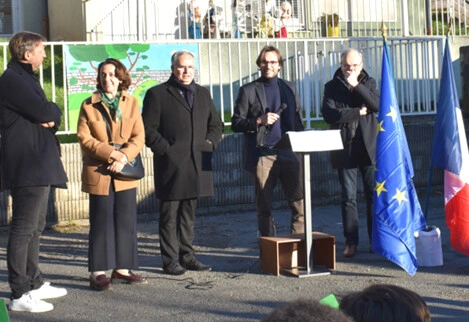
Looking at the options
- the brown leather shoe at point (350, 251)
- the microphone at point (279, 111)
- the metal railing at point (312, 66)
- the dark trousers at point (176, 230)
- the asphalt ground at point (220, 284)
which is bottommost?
the asphalt ground at point (220, 284)

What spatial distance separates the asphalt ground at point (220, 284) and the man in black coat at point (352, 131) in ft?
1.41

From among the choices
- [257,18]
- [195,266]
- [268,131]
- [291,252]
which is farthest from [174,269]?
[257,18]

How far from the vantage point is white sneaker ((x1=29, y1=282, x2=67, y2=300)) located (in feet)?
22.3

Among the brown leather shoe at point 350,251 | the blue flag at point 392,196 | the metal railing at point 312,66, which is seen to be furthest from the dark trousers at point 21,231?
the metal railing at point 312,66

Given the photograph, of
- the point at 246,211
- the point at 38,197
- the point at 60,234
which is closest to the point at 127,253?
the point at 38,197

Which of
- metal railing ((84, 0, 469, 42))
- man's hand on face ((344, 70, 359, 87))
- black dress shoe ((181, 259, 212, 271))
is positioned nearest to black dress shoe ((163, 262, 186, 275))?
black dress shoe ((181, 259, 212, 271))

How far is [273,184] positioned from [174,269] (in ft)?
4.01

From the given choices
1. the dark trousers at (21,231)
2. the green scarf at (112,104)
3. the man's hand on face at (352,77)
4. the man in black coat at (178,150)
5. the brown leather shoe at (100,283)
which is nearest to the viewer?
the dark trousers at (21,231)

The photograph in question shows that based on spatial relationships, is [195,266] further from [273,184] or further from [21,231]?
[21,231]

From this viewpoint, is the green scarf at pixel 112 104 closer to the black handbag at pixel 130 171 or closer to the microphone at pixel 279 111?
the black handbag at pixel 130 171

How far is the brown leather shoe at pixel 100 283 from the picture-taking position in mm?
7043

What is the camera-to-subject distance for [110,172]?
7098mm

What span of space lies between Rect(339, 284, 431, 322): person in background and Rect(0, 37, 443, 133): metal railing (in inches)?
338

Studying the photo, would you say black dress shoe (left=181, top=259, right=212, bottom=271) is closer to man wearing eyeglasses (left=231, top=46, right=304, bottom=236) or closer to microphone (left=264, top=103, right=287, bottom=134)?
man wearing eyeglasses (left=231, top=46, right=304, bottom=236)
